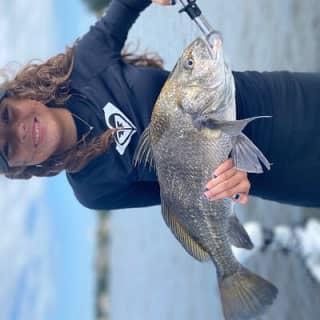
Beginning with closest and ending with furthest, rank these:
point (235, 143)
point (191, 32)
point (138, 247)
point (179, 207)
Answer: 1. point (235, 143)
2. point (179, 207)
3. point (191, 32)
4. point (138, 247)

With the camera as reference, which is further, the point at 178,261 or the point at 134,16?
the point at 178,261

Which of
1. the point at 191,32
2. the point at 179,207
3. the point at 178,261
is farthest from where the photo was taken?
the point at 178,261

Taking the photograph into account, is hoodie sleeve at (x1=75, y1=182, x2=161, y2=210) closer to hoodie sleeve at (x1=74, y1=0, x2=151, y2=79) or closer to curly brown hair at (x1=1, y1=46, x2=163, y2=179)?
curly brown hair at (x1=1, y1=46, x2=163, y2=179)

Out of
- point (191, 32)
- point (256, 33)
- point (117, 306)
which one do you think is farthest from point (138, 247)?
point (191, 32)

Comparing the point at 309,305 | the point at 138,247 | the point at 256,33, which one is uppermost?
the point at 256,33

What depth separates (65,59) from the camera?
1860 millimetres

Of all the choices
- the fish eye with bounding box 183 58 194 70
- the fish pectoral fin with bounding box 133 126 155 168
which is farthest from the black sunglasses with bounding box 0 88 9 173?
the fish eye with bounding box 183 58 194 70

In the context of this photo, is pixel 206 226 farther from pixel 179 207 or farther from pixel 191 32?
pixel 191 32

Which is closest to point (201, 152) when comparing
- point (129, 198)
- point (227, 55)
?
point (129, 198)

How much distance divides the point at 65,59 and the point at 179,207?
52cm

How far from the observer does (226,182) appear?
166 cm

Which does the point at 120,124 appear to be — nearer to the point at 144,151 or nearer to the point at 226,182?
the point at 144,151

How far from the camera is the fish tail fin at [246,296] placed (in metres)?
1.79

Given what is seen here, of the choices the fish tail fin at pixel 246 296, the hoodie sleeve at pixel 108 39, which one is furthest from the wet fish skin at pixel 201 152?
the hoodie sleeve at pixel 108 39
